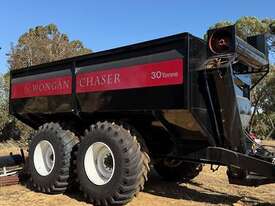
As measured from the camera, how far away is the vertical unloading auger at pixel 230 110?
629cm

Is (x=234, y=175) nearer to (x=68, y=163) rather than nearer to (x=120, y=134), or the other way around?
(x=120, y=134)

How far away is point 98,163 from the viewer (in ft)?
24.8

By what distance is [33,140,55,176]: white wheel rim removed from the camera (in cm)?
854

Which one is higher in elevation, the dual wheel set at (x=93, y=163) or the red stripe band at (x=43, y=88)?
the red stripe band at (x=43, y=88)

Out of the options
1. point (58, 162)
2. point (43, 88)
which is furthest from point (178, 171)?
point (43, 88)

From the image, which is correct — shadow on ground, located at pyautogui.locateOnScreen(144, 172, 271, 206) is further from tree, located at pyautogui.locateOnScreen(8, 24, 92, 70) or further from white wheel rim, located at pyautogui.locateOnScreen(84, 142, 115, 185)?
tree, located at pyautogui.locateOnScreen(8, 24, 92, 70)

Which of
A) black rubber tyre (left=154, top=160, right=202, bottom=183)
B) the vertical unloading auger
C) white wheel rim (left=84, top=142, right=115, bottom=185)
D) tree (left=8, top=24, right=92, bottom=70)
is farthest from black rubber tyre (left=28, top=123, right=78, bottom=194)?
tree (left=8, top=24, right=92, bottom=70)

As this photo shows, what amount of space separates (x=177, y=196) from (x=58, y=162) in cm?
210

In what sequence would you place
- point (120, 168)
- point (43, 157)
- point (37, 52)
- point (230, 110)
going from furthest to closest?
point (37, 52), point (43, 157), point (120, 168), point (230, 110)

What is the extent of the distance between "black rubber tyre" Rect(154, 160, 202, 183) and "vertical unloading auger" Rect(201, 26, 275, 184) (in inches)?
87.1

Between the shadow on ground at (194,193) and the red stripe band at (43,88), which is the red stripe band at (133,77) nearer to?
the red stripe band at (43,88)

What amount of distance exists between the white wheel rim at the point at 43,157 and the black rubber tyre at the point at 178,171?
6.65ft

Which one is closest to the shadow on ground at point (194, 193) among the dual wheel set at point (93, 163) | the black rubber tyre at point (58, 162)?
the dual wheel set at point (93, 163)

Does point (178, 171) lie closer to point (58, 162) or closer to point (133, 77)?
point (58, 162)
